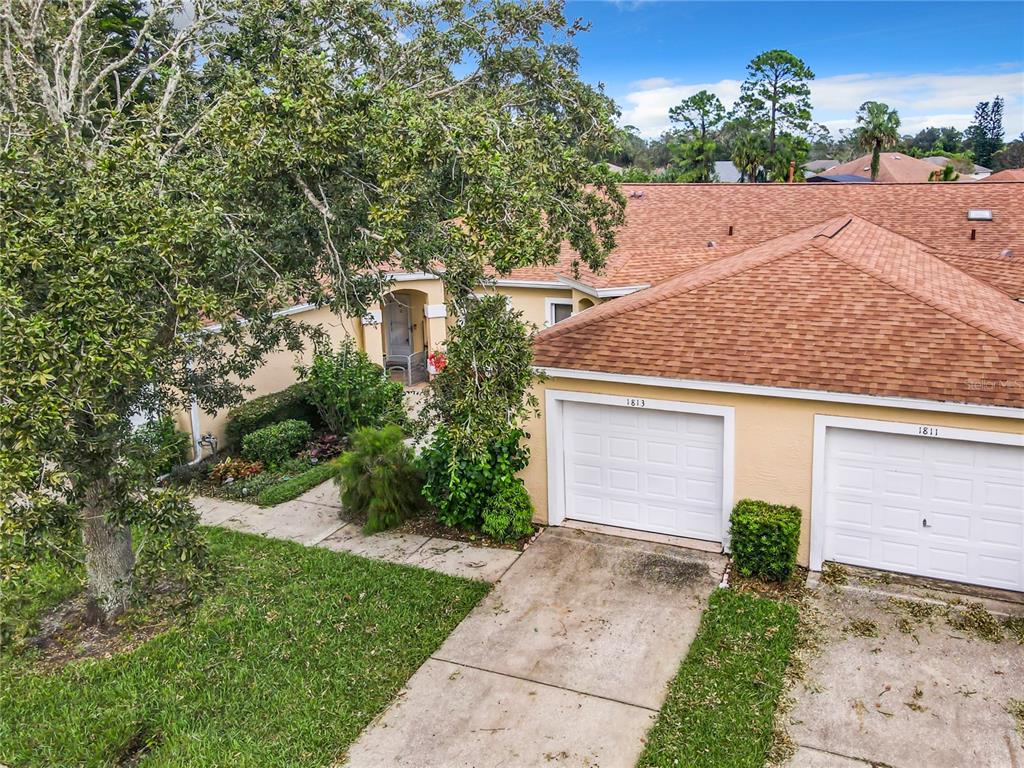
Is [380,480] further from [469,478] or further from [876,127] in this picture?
[876,127]

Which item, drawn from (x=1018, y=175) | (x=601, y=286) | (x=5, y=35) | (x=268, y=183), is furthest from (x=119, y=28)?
(x=1018, y=175)

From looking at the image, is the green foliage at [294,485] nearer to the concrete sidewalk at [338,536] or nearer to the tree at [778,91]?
the concrete sidewalk at [338,536]

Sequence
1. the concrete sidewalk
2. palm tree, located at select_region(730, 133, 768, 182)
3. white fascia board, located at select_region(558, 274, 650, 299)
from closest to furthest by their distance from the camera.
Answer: the concrete sidewalk → white fascia board, located at select_region(558, 274, 650, 299) → palm tree, located at select_region(730, 133, 768, 182)

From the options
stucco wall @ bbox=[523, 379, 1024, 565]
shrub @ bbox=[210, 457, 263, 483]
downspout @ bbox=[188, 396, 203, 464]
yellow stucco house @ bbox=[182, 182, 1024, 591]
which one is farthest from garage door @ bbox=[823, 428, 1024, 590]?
downspout @ bbox=[188, 396, 203, 464]

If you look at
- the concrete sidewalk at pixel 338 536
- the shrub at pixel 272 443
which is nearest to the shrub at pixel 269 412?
Result: the shrub at pixel 272 443

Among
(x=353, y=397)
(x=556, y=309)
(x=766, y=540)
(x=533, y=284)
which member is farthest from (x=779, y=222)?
(x=766, y=540)

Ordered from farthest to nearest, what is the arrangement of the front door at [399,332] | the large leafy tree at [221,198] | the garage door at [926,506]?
1. the front door at [399,332]
2. the garage door at [926,506]
3. the large leafy tree at [221,198]

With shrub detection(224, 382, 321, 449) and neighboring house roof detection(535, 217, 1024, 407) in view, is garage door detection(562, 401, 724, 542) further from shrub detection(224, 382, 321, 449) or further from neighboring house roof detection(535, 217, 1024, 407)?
shrub detection(224, 382, 321, 449)
